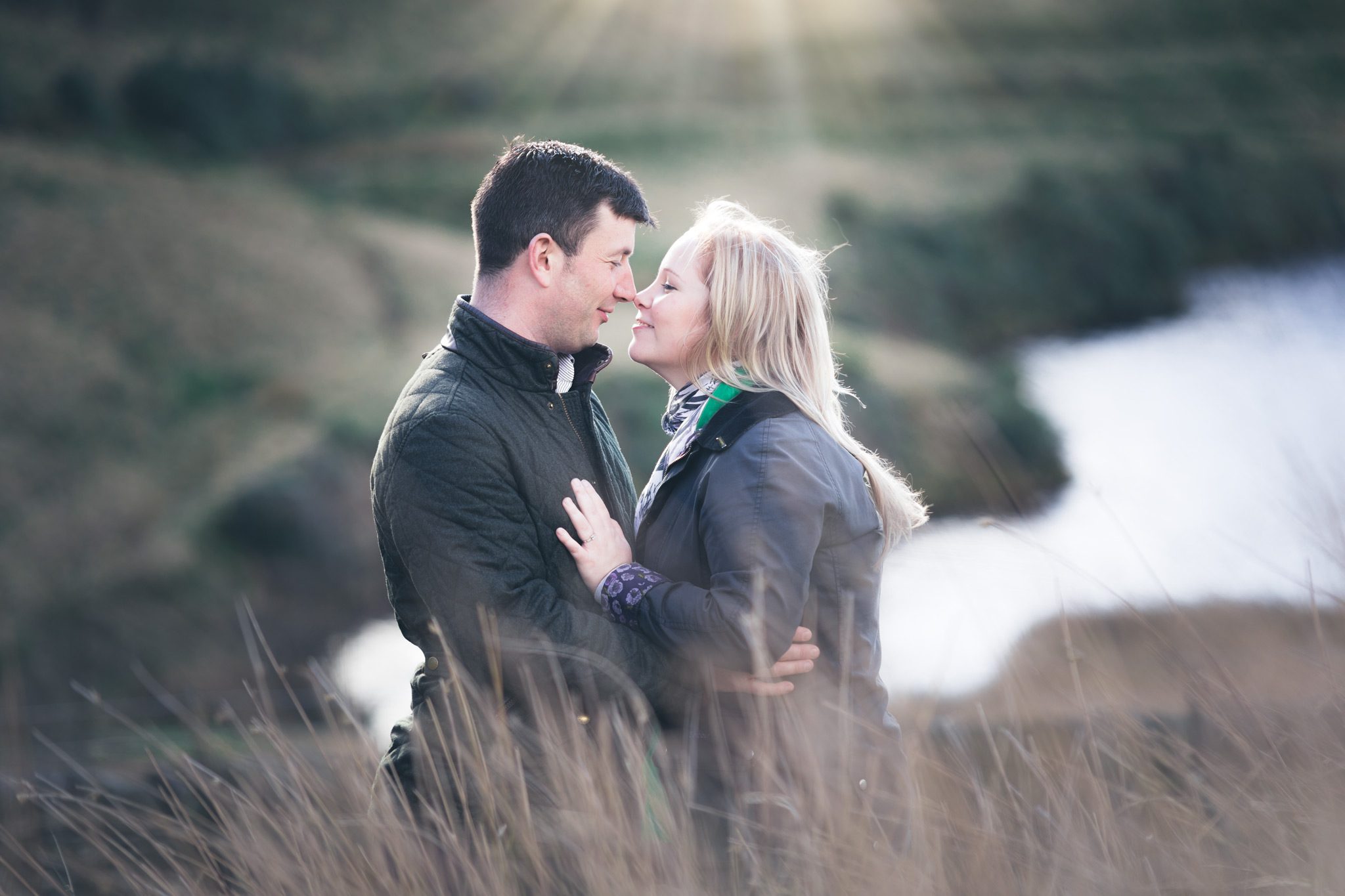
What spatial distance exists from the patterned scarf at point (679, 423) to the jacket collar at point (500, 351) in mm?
349

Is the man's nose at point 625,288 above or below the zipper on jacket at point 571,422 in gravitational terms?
above

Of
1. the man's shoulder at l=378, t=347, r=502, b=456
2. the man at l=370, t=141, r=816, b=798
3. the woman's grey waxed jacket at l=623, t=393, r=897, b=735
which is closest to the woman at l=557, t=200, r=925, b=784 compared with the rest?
the woman's grey waxed jacket at l=623, t=393, r=897, b=735

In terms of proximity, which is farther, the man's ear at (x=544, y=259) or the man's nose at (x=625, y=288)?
the man's nose at (x=625, y=288)

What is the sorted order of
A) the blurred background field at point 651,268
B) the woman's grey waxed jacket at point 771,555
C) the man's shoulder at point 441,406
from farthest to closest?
the blurred background field at point 651,268, the man's shoulder at point 441,406, the woman's grey waxed jacket at point 771,555

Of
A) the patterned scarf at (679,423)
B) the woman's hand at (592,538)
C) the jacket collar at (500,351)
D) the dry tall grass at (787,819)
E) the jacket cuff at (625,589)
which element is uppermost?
the jacket collar at (500,351)

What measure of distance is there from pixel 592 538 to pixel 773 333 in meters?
0.70

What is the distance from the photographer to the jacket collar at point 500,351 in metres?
2.91

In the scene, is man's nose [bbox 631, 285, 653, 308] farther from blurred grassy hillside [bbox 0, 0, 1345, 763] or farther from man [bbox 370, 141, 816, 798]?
blurred grassy hillside [bbox 0, 0, 1345, 763]

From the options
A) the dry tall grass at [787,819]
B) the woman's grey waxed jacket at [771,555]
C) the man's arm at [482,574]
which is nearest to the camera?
the dry tall grass at [787,819]

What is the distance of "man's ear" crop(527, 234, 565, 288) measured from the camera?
303cm

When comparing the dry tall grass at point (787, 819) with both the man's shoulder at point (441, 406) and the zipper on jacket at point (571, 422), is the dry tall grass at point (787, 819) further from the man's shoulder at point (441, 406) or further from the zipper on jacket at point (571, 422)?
the zipper on jacket at point (571, 422)

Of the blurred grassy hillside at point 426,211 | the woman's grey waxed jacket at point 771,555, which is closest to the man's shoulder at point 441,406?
the woman's grey waxed jacket at point 771,555

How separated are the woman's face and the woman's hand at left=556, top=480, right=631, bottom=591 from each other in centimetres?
40

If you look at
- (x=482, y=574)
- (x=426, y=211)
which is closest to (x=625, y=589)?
(x=482, y=574)
